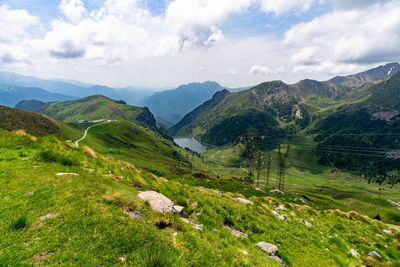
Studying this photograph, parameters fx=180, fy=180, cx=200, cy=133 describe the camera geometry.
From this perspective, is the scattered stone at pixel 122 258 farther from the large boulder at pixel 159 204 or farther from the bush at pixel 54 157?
the bush at pixel 54 157

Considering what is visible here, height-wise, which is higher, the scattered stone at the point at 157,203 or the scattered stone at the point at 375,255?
the scattered stone at the point at 157,203

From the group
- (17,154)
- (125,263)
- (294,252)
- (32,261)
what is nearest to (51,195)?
(32,261)

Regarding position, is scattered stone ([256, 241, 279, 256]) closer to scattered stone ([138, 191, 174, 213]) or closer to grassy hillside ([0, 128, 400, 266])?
grassy hillside ([0, 128, 400, 266])

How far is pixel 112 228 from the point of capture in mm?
7355

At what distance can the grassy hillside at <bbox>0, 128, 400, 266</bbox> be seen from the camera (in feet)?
20.5

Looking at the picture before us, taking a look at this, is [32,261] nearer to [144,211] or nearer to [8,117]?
[144,211]

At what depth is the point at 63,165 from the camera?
47.9ft

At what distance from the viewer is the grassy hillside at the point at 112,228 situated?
625 centimetres

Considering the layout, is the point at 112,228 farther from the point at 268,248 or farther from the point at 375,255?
the point at 375,255

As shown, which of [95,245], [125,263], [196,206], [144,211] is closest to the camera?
[125,263]

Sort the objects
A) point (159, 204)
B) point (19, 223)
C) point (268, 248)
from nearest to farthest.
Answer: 1. point (19, 223)
2. point (268, 248)
3. point (159, 204)

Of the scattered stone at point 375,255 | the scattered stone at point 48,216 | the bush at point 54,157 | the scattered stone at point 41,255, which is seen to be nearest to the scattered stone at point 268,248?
the scattered stone at point 375,255

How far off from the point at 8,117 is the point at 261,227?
696ft

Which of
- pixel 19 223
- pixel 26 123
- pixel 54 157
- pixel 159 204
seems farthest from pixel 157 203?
pixel 26 123
